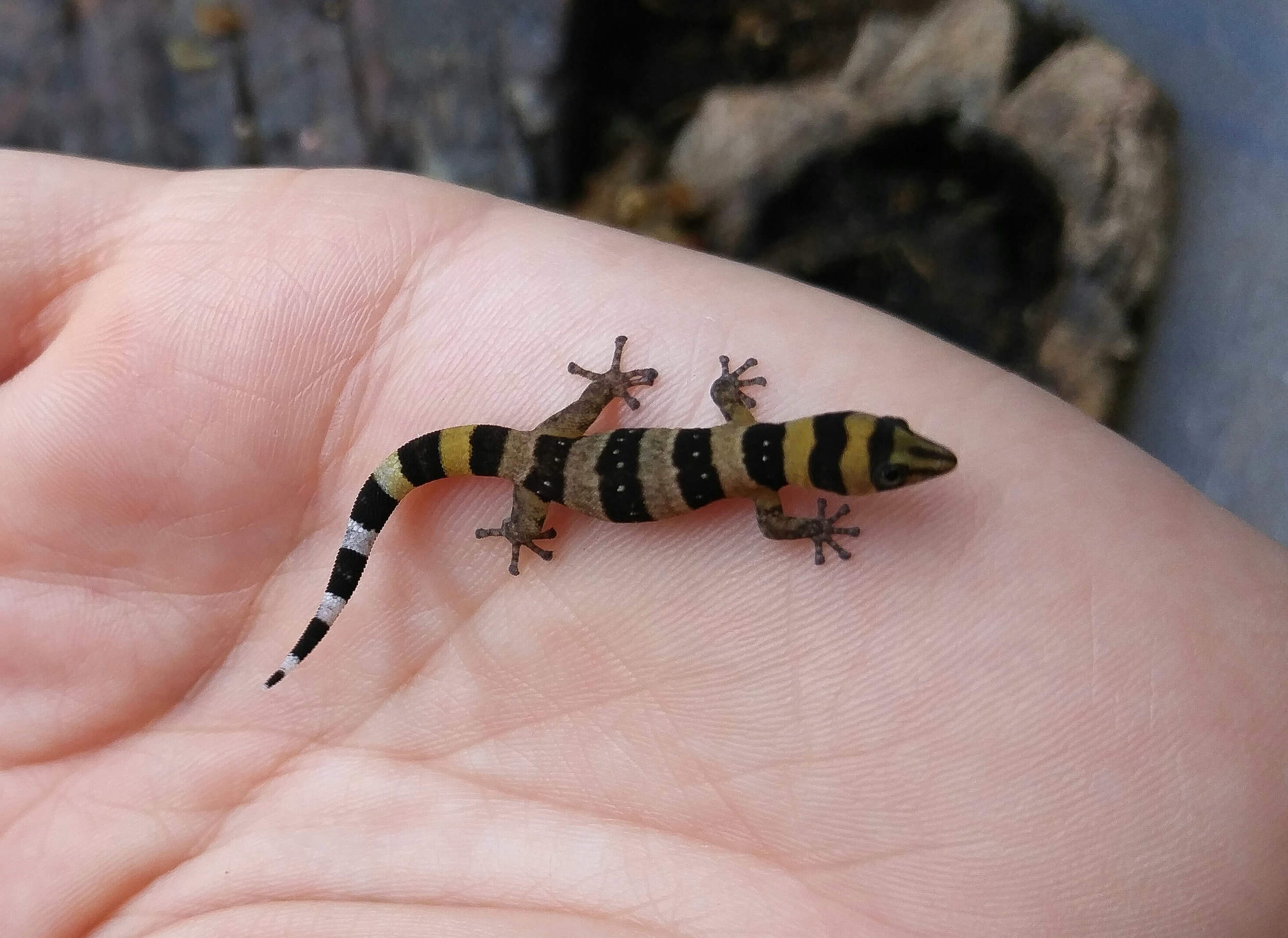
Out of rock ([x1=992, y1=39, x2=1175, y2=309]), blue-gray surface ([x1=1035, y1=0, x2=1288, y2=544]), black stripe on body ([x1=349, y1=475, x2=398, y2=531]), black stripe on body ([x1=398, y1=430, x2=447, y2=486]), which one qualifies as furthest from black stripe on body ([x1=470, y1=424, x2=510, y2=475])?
blue-gray surface ([x1=1035, y1=0, x2=1288, y2=544])

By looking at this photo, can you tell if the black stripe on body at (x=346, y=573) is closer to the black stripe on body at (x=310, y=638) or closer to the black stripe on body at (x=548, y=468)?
the black stripe on body at (x=310, y=638)

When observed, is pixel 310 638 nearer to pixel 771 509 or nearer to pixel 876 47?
pixel 771 509

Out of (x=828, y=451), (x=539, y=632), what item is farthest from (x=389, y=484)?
(x=828, y=451)

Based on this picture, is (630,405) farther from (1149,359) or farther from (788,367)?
(1149,359)

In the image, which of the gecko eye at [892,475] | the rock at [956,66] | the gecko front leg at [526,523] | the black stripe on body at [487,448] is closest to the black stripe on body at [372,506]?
the black stripe on body at [487,448]

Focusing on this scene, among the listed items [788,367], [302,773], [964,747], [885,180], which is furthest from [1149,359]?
[302,773]

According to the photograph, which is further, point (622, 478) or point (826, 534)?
point (622, 478)

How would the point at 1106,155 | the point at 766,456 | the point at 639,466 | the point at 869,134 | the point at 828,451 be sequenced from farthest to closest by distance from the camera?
the point at 869,134, the point at 1106,155, the point at 639,466, the point at 766,456, the point at 828,451
